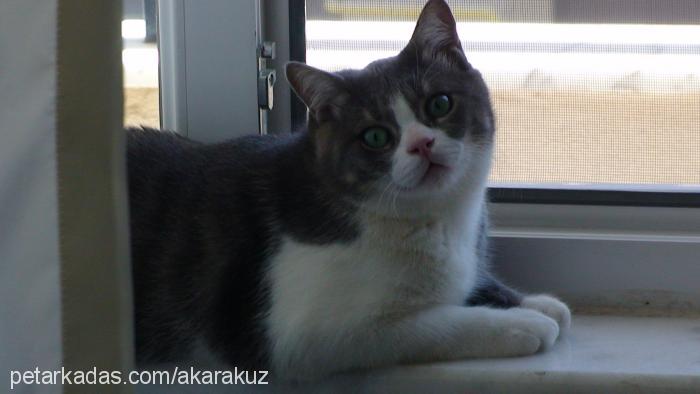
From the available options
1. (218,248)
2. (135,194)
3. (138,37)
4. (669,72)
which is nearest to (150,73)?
(138,37)

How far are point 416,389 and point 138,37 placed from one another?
2.45ft

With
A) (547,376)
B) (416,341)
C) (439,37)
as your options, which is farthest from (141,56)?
(547,376)

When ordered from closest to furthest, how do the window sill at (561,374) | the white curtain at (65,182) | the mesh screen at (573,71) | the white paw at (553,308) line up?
the white curtain at (65,182) < the window sill at (561,374) < the white paw at (553,308) < the mesh screen at (573,71)

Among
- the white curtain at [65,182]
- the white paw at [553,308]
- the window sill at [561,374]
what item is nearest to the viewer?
the white curtain at [65,182]

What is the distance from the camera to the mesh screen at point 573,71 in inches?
54.2

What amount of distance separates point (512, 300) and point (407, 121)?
334 mm

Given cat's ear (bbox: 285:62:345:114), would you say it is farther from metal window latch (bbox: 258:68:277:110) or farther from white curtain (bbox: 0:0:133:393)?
white curtain (bbox: 0:0:133:393)

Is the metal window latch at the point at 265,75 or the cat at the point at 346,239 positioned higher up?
the metal window latch at the point at 265,75

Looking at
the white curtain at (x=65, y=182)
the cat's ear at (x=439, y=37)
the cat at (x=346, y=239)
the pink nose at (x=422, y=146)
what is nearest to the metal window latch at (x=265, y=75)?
the cat at (x=346, y=239)

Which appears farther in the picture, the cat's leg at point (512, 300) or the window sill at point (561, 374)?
the cat's leg at point (512, 300)

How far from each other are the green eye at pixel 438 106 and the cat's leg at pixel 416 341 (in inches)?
9.9

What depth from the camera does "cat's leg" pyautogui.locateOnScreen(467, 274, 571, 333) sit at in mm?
1279

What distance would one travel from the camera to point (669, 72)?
4.54 feet

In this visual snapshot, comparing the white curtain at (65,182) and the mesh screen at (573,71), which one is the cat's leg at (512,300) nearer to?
the mesh screen at (573,71)
